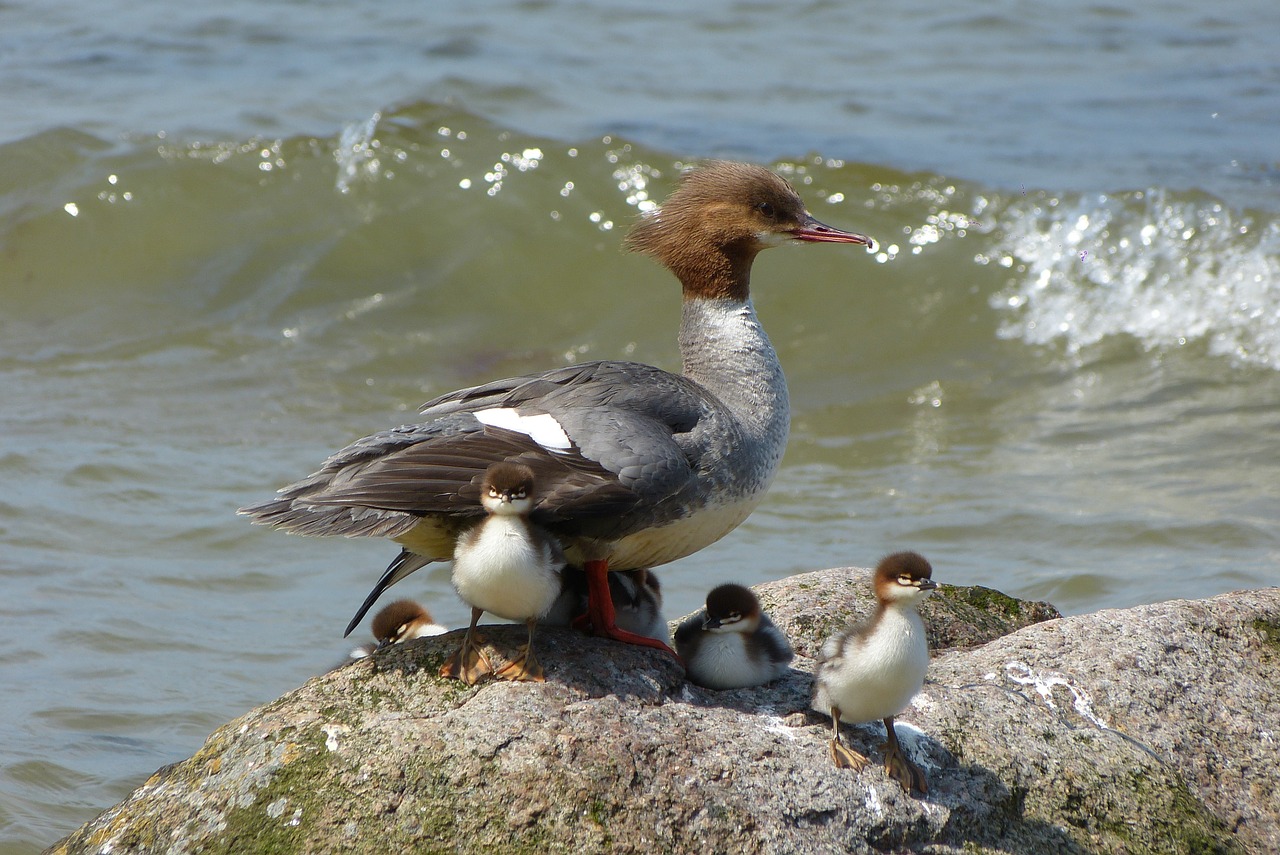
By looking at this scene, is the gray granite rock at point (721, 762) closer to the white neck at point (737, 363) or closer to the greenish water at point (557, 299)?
the white neck at point (737, 363)

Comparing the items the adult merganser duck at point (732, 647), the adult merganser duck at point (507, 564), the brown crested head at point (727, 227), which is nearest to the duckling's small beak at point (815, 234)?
the brown crested head at point (727, 227)

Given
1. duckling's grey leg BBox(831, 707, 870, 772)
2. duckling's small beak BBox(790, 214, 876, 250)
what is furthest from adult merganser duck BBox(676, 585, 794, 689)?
duckling's small beak BBox(790, 214, 876, 250)

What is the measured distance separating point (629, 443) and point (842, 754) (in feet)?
3.92

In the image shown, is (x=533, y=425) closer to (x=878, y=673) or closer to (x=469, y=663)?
(x=469, y=663)

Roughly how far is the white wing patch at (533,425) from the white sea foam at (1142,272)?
8725 millimetres

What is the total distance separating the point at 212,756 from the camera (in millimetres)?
4289

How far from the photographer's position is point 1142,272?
43.3 feet

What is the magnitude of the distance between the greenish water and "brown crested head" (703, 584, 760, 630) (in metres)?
2.68

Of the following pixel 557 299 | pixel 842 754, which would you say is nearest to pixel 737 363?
pixel 842 754

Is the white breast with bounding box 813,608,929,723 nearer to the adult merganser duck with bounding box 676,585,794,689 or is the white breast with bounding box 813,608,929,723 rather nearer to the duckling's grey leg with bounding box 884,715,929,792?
the duckling's grey leg with bounding box 884,715,929,792

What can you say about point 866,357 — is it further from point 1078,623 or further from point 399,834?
point 399,834

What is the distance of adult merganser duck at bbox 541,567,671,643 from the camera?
5094 millimetres

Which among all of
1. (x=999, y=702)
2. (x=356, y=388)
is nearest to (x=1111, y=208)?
(x=356, y=388)

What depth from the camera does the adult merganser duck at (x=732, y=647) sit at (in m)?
4.75
